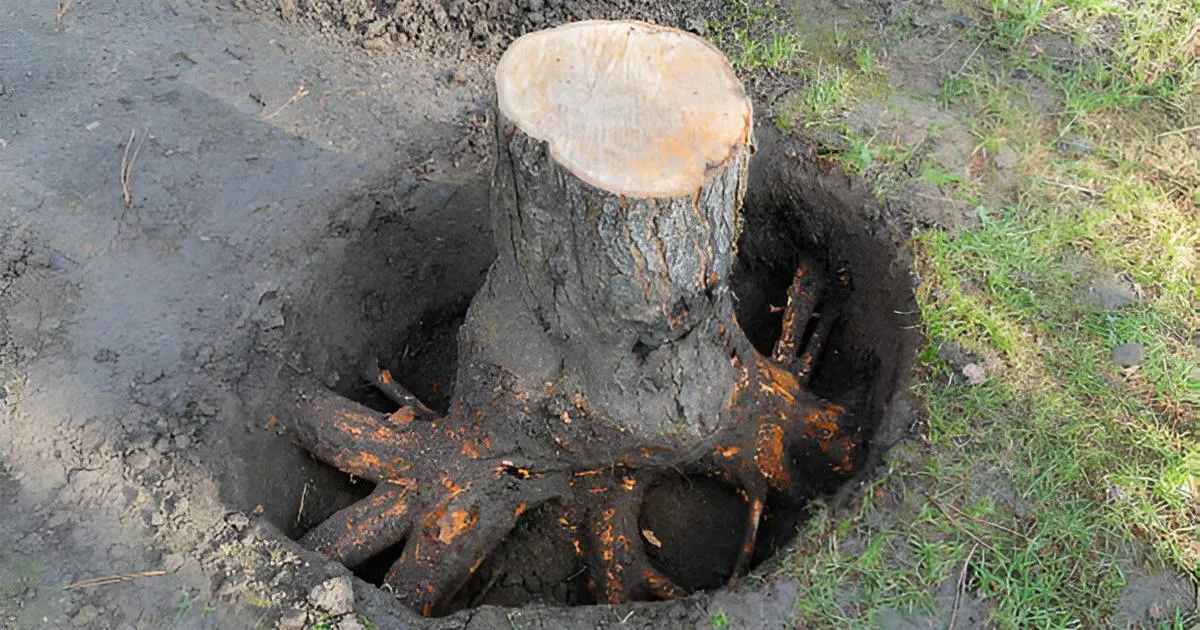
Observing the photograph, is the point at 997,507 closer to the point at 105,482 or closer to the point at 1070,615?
the point at 1070,615

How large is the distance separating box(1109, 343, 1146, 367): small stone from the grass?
0.02m

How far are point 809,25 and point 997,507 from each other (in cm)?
208

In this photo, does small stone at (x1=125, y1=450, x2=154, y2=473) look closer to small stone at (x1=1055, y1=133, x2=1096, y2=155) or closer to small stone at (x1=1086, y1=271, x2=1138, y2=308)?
small stone at (x1=1086, y1=271, x2=1138, y2=308)

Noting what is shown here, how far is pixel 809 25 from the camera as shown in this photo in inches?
149

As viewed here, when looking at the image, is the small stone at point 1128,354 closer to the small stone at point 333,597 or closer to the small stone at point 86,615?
the small stone at point 333,597

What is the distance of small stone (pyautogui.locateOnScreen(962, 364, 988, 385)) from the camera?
2.74m

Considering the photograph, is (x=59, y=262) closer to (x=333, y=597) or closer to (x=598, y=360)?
(x=333, y=597)

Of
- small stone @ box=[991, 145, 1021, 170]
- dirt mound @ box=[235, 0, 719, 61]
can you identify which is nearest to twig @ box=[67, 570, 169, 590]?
dirt mound @ box=[235, 0, 719, 61]

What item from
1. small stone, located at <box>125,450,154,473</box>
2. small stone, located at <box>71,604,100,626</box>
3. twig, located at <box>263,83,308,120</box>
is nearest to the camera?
small stone, located at <box>71,604,100,626</box>

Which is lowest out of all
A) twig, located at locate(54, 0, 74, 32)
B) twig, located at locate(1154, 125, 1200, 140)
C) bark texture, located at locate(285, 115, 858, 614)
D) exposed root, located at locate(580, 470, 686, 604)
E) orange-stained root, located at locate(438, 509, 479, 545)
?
exposed root, located at locate(580, 470, 686, 604)

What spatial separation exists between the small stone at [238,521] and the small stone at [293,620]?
0.97 feet

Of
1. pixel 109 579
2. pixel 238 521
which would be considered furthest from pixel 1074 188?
pixel 109 579

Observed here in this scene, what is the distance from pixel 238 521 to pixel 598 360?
105 cm

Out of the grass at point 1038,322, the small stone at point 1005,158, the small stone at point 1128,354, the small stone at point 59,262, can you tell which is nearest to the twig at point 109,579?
the small stone at point 59,262
